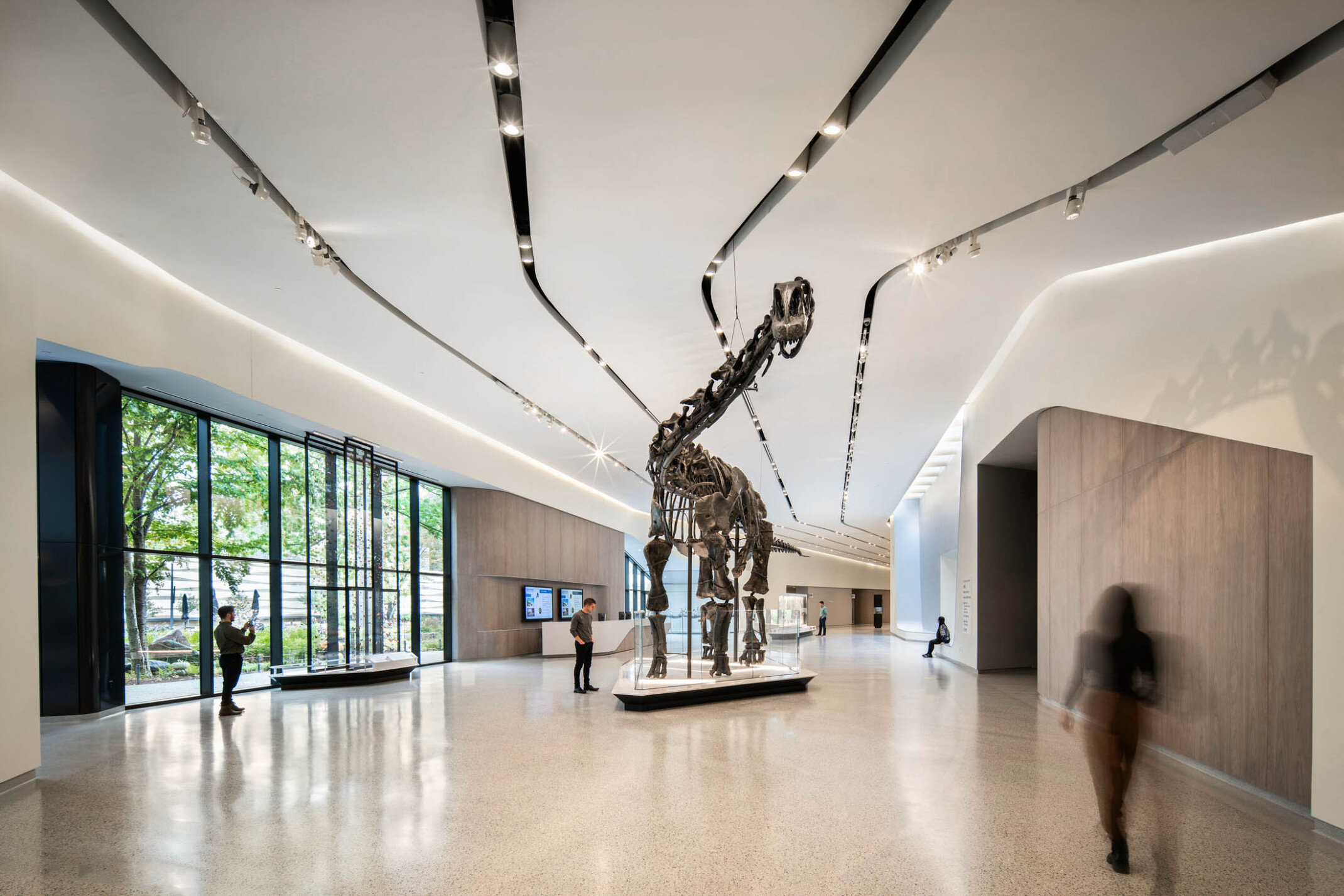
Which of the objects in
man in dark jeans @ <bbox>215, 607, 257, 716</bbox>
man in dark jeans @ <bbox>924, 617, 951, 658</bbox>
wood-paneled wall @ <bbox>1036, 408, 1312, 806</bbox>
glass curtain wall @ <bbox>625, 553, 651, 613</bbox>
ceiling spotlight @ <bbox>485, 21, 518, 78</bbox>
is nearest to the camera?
ceiling spotlight @ <bbox>485, 21, 518, 78</bbox>

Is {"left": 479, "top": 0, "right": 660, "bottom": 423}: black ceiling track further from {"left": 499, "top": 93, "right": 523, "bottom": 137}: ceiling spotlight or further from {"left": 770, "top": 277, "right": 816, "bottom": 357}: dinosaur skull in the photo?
{"left": 770, "top": 277, "right": 816, "bottom": 357}: dinosaur skull

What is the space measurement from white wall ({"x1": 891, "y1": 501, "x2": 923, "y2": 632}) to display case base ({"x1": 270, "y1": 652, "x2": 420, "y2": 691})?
16.5 meters

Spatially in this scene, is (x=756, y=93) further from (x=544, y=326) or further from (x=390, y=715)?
(x=390, y=715)

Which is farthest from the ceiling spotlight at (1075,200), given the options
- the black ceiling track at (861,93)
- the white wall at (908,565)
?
the white wall at (908,565)

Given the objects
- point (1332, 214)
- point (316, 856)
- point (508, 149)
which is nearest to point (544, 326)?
point (508, 149)

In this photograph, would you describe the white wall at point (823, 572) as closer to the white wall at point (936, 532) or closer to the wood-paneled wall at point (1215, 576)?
the white wall at point (936, 532)

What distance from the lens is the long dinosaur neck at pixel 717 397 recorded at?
5777mm

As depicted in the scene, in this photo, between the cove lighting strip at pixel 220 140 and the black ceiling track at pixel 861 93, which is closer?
the black ceiling track at pixel 861 93

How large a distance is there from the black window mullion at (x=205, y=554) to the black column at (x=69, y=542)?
5.71ft

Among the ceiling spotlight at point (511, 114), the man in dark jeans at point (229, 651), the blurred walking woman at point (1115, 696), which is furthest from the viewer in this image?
the man in dark jeans at point (229, 651)

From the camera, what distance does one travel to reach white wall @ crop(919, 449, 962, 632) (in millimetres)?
15586

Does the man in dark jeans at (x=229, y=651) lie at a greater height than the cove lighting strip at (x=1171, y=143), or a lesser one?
lesser

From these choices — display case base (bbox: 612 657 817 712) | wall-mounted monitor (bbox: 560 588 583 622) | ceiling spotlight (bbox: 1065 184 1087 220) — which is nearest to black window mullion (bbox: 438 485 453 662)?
wall-mounted monitor (bbox: 560 588 583 622)

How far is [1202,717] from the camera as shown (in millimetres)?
5773
